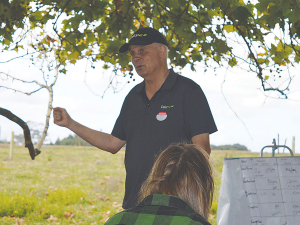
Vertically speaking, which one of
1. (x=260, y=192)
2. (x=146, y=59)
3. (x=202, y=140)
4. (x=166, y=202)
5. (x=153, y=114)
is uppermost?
(x=146, y=59)

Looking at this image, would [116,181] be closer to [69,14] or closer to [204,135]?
[69,14]

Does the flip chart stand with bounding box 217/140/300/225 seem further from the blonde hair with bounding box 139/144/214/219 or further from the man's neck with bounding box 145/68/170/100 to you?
the blonde hair with bounding box 139/144/214/219

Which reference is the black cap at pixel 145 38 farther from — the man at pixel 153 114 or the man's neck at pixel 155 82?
the man's neck at pixel 155 82

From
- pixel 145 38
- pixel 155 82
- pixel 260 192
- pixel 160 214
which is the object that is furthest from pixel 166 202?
pixel 145 38

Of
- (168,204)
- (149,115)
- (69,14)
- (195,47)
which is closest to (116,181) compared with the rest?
(195,47)

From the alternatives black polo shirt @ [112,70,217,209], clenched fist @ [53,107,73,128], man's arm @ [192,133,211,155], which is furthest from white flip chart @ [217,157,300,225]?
clenched fist @ [53,107,73,128]

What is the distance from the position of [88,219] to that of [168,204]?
585 cm

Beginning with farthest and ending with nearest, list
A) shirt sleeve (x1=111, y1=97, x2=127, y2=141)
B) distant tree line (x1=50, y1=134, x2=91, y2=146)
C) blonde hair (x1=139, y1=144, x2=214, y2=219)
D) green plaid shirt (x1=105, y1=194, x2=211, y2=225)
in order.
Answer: distant tree line (x1=50, y1=134, x2=91, y2=146)
shirt sleeve (x1=111, y1=97, x2=127, y2=141)
blonde hair (x1=139, y1=144, x2=214, y2=219)
green plaid shirt (x1=105, y1=194, x2=211, y2=225)

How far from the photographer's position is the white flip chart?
2.45 meters

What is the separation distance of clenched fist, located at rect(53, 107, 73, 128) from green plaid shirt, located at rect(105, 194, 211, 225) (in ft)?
5.94

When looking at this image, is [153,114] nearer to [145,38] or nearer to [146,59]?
[146,59]

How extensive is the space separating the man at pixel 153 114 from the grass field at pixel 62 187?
1523 mm

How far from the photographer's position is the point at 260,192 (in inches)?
99.0

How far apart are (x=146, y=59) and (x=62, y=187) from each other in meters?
7.71
